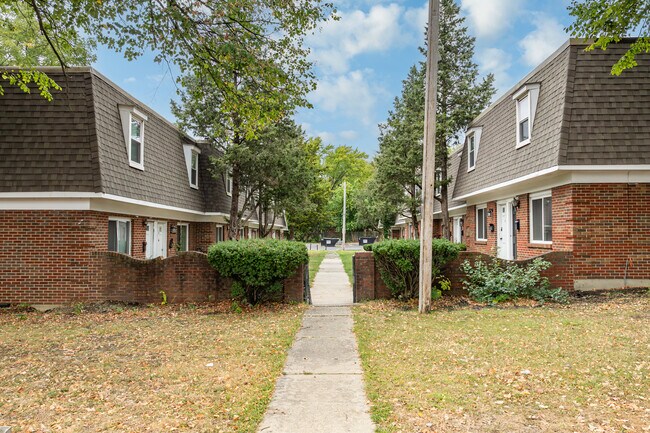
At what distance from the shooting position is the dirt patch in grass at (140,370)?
3916 millimetres

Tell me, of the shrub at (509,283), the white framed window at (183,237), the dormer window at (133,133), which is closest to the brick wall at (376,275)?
the shrub at (509,283)

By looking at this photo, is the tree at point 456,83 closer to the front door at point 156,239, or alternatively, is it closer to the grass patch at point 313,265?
the grass patch at point 313,265

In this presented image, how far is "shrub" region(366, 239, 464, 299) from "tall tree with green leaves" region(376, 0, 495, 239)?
777cm

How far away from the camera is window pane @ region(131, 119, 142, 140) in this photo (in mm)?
12355

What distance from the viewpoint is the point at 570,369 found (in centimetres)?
498

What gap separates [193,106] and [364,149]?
5813 cm

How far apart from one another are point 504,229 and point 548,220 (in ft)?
10.4

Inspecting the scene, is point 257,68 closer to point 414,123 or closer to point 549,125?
point 549,125

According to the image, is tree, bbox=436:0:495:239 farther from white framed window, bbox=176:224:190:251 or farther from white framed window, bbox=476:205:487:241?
white framed window, bbox=176:224:190:251

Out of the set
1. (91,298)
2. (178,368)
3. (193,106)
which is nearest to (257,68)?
(178,368)

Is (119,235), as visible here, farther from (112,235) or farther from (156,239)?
(156,239)

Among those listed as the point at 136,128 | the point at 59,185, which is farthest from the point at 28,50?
the point at 59,185

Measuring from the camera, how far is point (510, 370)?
5.02 meters

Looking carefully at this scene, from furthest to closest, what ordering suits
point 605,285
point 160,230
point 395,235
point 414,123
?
point 395,235, point 414,123, point 160,230, point 605,285
